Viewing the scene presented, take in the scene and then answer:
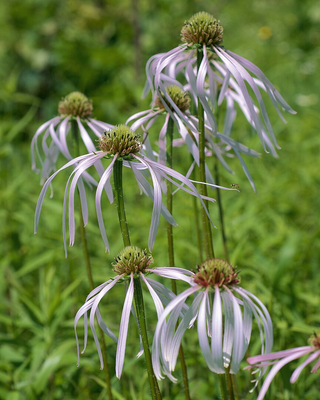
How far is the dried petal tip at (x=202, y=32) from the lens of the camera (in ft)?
2.97

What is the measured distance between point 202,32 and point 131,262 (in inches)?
17.8

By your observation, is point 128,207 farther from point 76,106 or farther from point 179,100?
point 179,100

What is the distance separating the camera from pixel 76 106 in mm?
1200

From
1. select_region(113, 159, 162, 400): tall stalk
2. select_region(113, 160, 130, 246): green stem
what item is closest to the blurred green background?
select_region(113, 159, 162, 400): tall stalk

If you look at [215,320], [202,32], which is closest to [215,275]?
[215,320]

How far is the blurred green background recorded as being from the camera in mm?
1469

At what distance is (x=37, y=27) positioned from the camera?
4465 millimetres

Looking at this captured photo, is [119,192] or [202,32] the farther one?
[202,32]

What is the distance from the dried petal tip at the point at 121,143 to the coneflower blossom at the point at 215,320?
0.23 metres

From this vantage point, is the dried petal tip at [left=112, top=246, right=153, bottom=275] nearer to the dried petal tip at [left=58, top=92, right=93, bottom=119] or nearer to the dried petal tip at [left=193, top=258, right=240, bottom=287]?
the dried petal tip at [left=193, top=258, right=240, bottom=287]

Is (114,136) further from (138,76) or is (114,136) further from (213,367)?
(138,76)

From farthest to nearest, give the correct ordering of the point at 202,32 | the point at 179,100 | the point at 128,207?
the point at 128,207
the point at 179,100
the point at 202,32

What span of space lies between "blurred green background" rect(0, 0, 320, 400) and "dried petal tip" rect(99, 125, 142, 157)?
2.21ft

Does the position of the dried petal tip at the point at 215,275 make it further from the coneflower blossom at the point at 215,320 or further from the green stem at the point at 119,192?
the green stem at the point at 119,192
